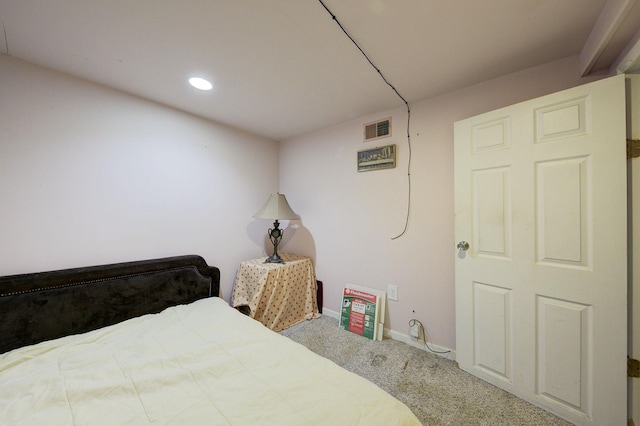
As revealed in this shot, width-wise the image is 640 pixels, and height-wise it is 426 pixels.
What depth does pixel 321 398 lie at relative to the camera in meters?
0.83

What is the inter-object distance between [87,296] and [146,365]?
2.94ft

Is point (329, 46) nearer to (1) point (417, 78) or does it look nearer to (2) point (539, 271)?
(1) point (417, 78)

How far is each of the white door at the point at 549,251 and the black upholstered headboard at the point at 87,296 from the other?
7.51 feet

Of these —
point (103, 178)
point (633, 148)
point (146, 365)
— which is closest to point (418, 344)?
point (633, 148)

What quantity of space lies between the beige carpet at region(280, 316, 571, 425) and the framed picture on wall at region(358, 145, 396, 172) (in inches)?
64.7

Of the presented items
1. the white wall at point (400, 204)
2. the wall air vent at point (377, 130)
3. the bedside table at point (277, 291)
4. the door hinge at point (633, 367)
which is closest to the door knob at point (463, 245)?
the white wall at point (400, 204)

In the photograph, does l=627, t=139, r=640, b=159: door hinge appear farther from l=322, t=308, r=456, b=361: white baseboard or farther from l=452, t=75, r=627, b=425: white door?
l=322, t=308, r=456, b=361: white baseboard

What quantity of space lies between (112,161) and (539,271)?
307 centimetres

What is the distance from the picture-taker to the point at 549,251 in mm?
1295

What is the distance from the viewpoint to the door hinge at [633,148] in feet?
3.62

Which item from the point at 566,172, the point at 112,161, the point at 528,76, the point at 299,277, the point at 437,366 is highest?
the point at 528,76

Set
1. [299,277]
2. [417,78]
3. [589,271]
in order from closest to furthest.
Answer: [589,271], [417,78], [299,277]

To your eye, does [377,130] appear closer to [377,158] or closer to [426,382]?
[377,158]

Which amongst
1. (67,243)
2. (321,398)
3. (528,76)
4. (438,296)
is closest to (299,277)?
(438,296)
